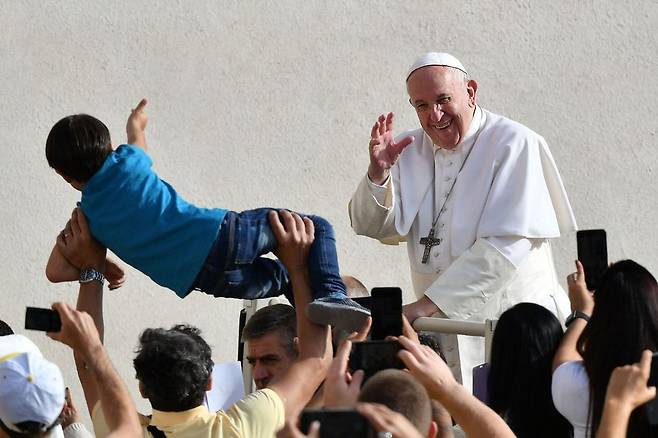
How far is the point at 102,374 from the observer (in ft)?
12.4

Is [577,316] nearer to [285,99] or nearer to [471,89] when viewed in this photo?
[471,89]

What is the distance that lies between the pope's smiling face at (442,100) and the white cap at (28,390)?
286 cm

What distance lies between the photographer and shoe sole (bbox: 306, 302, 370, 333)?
4.44m

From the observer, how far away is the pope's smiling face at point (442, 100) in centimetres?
630

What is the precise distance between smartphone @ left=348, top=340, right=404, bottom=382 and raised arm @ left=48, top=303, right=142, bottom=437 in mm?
577

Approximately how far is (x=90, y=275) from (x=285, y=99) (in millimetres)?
3532

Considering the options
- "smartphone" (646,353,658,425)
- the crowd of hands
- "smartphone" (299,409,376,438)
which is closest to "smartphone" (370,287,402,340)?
the crowd of hands

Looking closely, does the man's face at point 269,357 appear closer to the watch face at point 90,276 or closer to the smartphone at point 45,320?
the watch face at point 90,276

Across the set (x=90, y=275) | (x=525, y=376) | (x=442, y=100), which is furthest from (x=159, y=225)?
(x=442, y=100)

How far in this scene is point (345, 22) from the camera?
326 inches

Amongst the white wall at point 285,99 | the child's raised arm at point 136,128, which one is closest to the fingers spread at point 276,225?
the child's raised arm at point 136,128

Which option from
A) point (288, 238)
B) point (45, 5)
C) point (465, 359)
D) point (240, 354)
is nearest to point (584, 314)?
point (288, 238)

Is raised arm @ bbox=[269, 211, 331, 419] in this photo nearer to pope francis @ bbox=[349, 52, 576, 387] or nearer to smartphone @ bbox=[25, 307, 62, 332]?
smartphone @ bbox=[25, 307, 62, 332]

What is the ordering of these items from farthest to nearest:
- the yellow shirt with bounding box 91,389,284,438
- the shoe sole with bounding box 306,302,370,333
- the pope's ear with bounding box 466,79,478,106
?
the pope's ear with bounding box 466,79,478,106, the shoe sole with bounding box 306,302,370,333, the yellow shirt with bounding box 91,389,284,438
